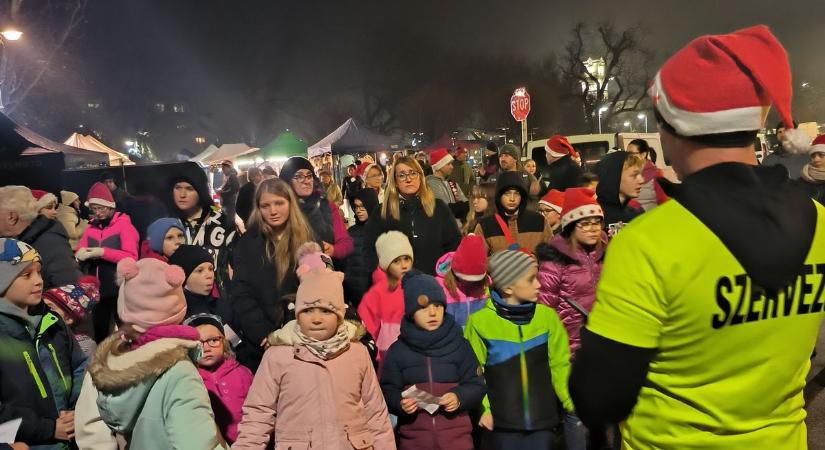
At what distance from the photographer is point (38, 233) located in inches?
209

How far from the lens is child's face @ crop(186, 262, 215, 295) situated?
4.67 meters

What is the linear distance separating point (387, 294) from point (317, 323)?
148 centimetres

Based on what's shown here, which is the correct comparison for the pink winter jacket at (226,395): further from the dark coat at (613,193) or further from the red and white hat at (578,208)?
the dark coat at (613,193)

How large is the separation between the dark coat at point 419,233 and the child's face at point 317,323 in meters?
2.13

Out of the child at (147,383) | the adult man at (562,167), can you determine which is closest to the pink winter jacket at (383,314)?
the child at (147,383)

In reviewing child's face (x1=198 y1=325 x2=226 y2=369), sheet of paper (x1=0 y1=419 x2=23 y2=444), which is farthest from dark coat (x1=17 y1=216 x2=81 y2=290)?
sheet of paper (x1=0 y1=419 x2=23 y2=444)

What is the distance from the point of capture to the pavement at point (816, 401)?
15.2 ft

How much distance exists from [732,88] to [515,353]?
2.59 meters

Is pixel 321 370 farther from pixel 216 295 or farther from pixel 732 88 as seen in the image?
pixel 732 88

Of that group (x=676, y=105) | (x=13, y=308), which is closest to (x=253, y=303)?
(x=13, y=308)

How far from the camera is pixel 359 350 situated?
3604mm

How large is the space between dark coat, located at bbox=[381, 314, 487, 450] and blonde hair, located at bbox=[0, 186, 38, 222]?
3644 mm

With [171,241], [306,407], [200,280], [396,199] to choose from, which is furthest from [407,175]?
[306,407]

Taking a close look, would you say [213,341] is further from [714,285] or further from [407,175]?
[714,285]
